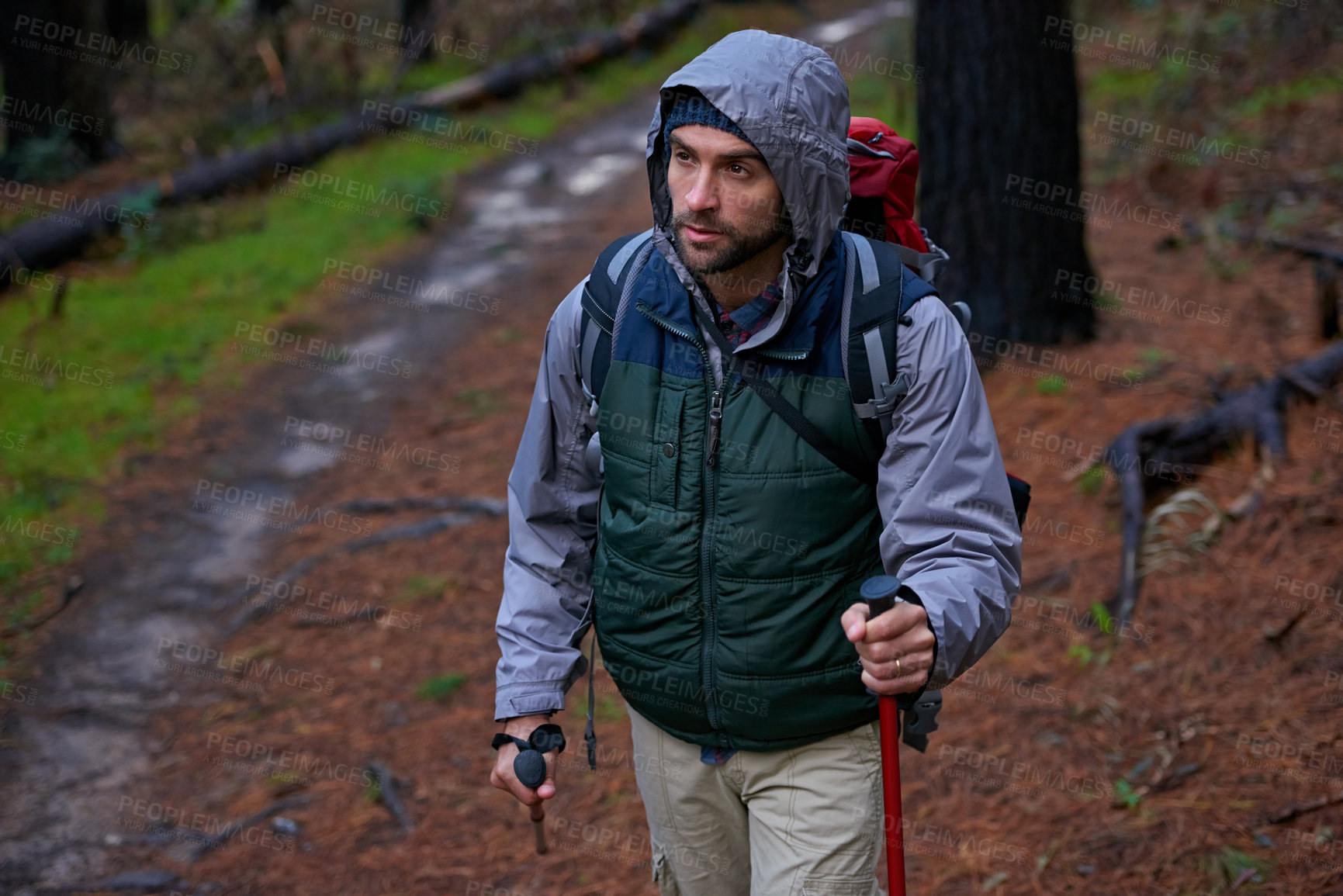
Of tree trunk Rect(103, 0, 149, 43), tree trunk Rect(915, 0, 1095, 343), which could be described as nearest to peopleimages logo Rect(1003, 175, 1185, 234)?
tree trunk Rect(915, 0, 1095, 343)

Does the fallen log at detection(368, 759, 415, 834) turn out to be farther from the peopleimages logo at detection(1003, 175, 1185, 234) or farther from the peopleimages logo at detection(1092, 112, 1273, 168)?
the peopleimages logo at detection(1092, 112, 1273, 168)

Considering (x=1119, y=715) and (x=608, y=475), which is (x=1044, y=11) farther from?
(x=608, y=475)

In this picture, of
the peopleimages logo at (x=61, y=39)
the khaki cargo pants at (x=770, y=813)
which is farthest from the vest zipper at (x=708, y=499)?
the peopleimages logo at (x=61, y=39)

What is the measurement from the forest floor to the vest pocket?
218cm

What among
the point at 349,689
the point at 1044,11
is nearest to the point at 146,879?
the point at 349,689

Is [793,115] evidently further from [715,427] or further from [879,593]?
[879,593]

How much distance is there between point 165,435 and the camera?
316 inches

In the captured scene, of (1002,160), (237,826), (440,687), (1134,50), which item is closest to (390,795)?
(237,826)

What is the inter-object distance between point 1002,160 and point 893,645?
4.86 m

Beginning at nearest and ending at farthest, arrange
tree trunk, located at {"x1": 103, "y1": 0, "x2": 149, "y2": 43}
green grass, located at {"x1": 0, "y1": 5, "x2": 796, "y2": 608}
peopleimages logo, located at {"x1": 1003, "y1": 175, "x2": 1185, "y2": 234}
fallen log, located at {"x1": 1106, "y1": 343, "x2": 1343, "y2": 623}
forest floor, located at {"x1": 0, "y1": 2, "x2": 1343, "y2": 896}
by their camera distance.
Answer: forest floor, located at {"x1": 0, "y1": 2, "x2": 1343, "y2": 896}
fallen log, located at {"x1": 1106, "y1": 343, "x2": 1343, "y2": 623}
peopleimages logo, located at {"x1": 1003, "y1": 175, "x2": 1185, "y2": 234}
green grass, located at {"x1": 0, "y1": 5, "x2": 796, "y2": 608}
tree trunk, located at {"x1": 103, "y1": 0, "x2": 149, "y2": 43}

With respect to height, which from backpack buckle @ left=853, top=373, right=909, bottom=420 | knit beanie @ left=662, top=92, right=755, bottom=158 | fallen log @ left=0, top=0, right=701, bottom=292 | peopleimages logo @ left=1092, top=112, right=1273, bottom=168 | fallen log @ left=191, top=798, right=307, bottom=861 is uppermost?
knit beanie @ left=662, top=92, right=755, bottom=158

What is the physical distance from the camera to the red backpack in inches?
103

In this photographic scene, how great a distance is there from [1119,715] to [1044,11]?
13.0 feet

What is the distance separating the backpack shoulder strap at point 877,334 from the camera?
7.38 feet
